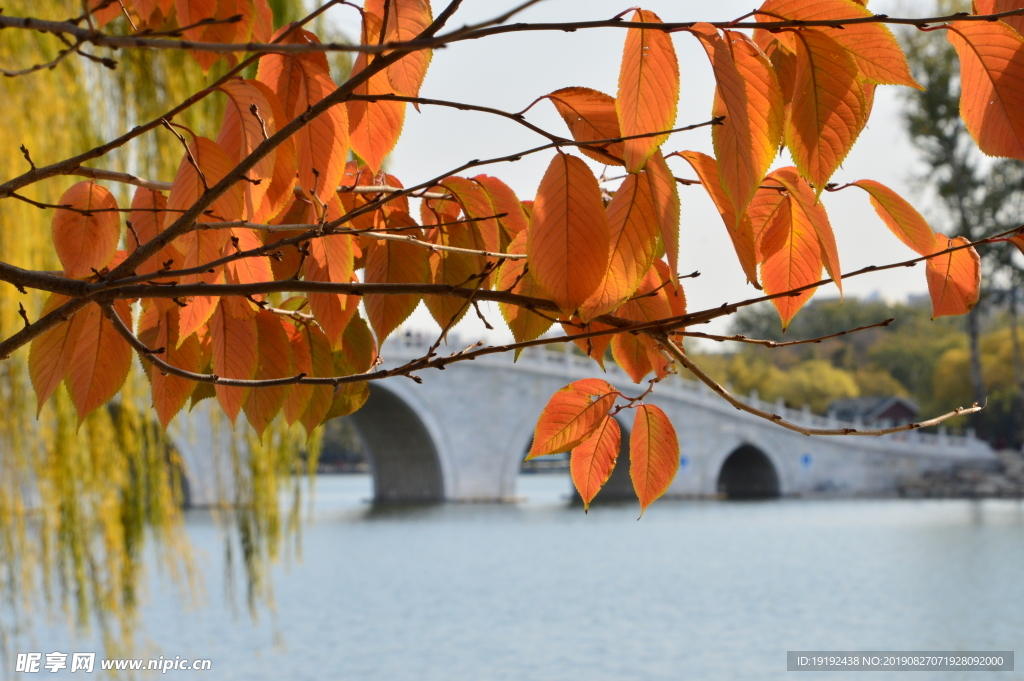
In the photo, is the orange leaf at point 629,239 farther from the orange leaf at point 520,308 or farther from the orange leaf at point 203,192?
the orange leaf at point 203,192

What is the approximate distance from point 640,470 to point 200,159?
0.49m

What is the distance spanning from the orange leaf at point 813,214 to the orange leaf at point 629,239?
12 centimetres

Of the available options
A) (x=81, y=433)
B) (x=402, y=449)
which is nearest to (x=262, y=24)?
(x=81, y=433)

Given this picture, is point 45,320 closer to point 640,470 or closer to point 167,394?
point 167,394

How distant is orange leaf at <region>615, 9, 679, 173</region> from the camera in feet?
2.35

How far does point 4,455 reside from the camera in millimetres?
3832

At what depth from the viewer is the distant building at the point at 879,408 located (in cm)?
3828

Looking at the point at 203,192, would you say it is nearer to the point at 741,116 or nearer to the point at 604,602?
the point at 741,116

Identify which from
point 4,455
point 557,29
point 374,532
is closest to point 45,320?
point 557,29

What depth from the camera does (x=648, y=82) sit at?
73 cm

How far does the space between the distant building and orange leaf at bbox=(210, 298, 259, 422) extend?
3839cm

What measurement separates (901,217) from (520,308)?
1.17ft

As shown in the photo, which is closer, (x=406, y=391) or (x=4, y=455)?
(x=4, y=455)

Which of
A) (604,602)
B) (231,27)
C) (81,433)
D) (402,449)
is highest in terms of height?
(231,27)
